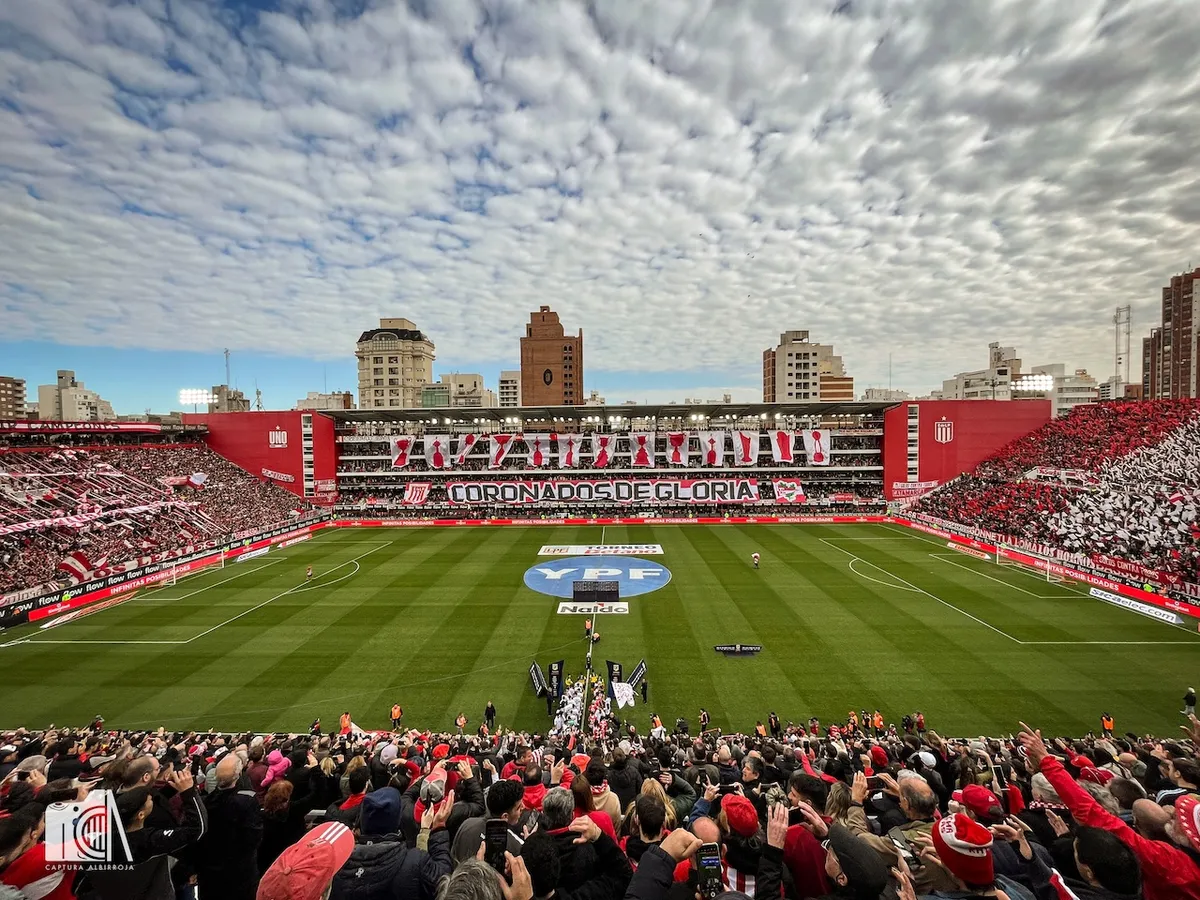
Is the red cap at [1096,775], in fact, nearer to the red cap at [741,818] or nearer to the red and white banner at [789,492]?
the red cap at [741,818]

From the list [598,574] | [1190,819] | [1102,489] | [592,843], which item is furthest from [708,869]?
[1102,489]

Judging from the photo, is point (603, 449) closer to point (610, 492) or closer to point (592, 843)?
point (610, 492)

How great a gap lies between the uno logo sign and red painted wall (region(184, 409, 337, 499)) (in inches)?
1496

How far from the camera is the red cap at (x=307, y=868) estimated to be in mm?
3314

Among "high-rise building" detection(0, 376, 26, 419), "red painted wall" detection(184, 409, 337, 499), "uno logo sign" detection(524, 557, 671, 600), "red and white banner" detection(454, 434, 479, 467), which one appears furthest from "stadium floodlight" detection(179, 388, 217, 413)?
"high-rise building" detection(0, 376, 26, 419)

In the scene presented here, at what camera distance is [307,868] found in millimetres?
3432

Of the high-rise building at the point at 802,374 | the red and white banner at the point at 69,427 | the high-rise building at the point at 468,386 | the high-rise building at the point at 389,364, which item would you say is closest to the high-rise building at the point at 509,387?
the high-rise building at the point at 468,386

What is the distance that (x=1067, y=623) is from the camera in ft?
77.9

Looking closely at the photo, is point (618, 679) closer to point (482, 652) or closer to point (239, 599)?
point (482, 652)

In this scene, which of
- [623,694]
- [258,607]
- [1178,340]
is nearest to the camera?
[623,694]

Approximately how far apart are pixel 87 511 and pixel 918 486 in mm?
72884

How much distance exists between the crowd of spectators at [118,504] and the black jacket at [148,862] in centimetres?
3418

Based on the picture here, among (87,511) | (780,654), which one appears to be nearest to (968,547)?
(780,654)

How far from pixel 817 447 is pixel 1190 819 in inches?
2230
